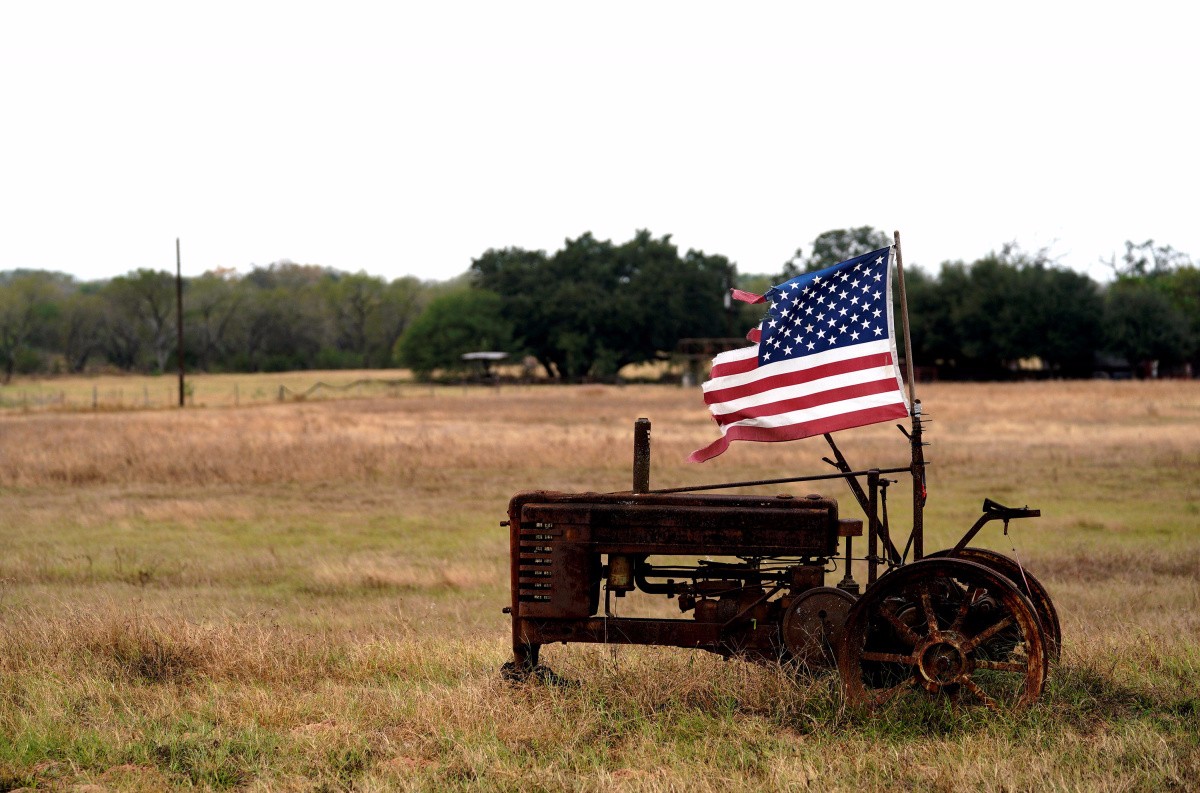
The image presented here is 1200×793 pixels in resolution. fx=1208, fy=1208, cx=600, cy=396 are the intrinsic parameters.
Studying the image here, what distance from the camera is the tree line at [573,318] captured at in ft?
265

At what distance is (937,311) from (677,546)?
80.9 metres

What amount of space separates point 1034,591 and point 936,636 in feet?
2.76

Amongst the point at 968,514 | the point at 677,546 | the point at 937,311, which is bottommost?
the point at 968,514

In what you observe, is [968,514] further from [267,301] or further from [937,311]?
[267,301]

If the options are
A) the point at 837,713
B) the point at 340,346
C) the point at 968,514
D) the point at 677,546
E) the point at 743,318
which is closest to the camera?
the point at 837,713

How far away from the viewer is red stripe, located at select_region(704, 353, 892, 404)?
699 cm

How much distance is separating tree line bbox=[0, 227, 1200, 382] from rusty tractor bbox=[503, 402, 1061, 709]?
7700 centimetres

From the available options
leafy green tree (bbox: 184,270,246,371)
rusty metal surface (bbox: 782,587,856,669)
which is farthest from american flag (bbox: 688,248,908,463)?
leafy green tree (bbox: 184,270,246,371)

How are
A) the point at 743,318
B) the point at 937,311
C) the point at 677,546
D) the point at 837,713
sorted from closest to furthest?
the point at 837,713, the point at 677,546, the point at 937,311, the point at 743,318

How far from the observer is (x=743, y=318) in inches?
3807

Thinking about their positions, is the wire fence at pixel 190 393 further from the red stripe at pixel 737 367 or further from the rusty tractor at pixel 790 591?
the red stripe at pixel 737 367

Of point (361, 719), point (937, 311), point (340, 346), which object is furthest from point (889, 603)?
point (340, 346)

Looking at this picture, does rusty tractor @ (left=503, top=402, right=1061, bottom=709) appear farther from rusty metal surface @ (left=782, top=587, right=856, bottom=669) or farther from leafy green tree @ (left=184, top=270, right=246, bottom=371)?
leafy green tree @ (left=184, top=270, right=246, bottom=371)

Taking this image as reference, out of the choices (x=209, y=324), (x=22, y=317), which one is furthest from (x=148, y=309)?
(x=22, y=317)
